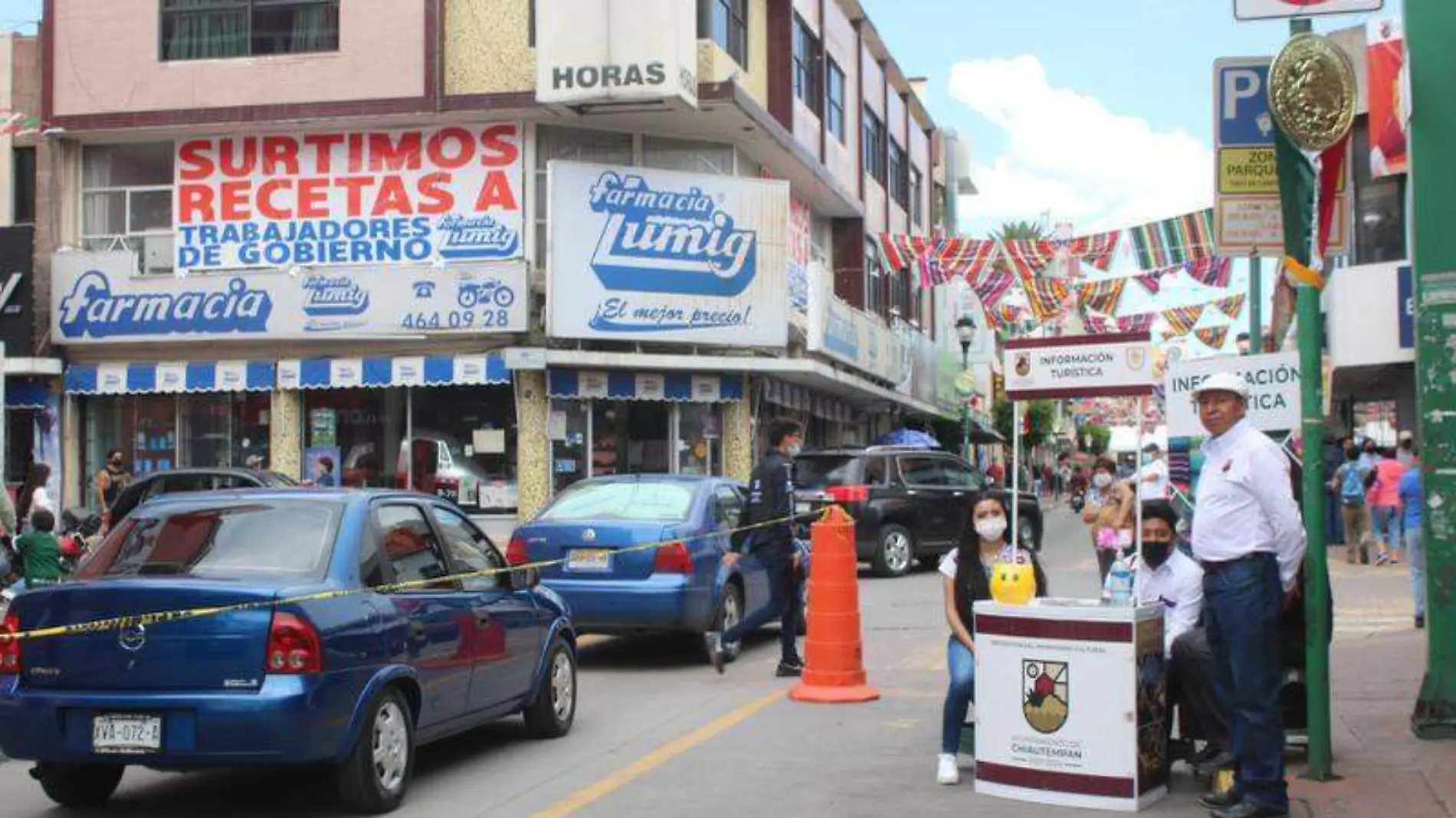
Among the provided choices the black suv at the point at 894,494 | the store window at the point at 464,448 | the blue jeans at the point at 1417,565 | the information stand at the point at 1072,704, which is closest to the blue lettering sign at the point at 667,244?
the store window at the point at 464,448

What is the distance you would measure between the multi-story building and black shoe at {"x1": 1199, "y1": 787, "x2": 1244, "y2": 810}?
17.5m

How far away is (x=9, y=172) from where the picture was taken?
25.8 m

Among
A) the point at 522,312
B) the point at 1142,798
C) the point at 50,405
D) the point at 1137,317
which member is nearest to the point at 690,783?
the point at 1142,798

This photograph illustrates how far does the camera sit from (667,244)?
24875mm

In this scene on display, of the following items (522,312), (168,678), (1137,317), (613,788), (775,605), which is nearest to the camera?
(168,678)

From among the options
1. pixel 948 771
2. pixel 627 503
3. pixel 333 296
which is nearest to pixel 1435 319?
pixel 948 771

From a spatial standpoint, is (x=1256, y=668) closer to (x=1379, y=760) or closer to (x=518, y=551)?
(x=1379, y=760)

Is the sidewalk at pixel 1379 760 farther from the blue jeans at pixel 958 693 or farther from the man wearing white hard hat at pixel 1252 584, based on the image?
the blue jeans at pixel 958 693

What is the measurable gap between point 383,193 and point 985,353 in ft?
138

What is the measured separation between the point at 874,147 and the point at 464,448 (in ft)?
62.2

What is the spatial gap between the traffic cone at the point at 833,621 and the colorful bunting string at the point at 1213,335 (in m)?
31.6

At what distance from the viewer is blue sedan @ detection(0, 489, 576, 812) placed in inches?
260

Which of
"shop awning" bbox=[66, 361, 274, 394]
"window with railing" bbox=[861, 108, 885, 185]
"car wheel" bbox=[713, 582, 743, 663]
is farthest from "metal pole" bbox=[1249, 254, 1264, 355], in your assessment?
"window with railing" bbox=[861, 108, 885, 185]

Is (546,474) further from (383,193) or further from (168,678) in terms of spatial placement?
(168,678)
